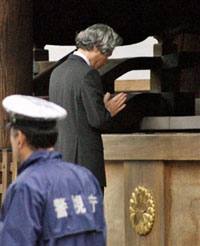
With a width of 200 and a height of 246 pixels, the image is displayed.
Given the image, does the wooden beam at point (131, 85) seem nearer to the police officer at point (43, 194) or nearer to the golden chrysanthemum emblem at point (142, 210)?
the golden chrysanthemum emblem at point (142, 210)

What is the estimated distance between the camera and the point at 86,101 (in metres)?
5.24

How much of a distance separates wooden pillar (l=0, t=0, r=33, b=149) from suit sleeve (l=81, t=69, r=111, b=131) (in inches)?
41.4

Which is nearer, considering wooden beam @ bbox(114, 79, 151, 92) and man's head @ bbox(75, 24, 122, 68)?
man's head @ bbox(75, 24, 122, 68)

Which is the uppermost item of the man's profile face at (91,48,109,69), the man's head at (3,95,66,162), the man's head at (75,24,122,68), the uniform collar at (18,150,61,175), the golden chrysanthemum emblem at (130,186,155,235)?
the man's head at (75,24,122,68)

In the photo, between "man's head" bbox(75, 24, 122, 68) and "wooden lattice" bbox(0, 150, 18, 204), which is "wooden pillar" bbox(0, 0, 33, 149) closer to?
"wooden lattice" bbox(0, 150, 18, 204)


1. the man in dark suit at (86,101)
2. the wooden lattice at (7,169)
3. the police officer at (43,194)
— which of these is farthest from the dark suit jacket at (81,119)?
the police officer at (43,194)

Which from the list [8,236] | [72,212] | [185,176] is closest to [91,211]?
[72,212]

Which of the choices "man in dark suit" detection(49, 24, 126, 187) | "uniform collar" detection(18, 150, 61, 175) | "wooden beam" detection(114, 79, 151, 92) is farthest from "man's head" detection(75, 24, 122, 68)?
"wooden beam" detection(114, 79, 151, 92)

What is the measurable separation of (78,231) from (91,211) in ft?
0.41

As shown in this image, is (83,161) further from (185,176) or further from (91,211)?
(91,211)

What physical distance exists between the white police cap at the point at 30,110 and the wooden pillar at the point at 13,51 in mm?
2703

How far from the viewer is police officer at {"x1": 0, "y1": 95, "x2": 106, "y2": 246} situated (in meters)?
3.31

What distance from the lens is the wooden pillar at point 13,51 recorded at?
621 centimetres

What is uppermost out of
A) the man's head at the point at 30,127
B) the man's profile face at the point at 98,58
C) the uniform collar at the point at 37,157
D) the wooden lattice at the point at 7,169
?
the man's profile face at the point at 98,58
